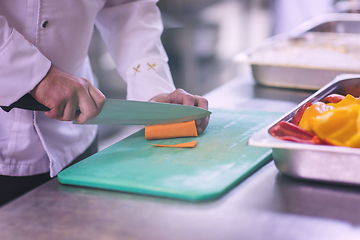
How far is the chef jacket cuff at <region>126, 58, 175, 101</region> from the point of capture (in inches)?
42.0

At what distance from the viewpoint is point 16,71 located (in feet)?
2.62

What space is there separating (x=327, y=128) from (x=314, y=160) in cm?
6

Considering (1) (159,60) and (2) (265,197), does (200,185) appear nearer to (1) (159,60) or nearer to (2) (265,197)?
(2) (265,197)

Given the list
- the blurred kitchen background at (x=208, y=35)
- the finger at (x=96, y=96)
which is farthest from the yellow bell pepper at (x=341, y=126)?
the blurred kitchen background at (x=208, y=35)

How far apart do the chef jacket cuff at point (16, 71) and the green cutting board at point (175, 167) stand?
0.20 metres

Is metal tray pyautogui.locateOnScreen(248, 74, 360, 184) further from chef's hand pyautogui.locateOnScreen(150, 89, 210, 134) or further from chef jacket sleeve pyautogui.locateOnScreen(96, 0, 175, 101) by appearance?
chef jacket sleeve pyautogui.locateOnScreen(96, 0, 175, 101)

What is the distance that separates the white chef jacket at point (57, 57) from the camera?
805mm

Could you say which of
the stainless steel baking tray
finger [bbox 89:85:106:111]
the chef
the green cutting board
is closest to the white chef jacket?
the chef

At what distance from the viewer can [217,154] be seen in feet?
2.62

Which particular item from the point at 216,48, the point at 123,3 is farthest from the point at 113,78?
the point at 123,3

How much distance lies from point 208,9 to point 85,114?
398 cm

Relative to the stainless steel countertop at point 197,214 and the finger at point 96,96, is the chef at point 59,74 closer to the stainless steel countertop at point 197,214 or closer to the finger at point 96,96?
the finger at point 96,96

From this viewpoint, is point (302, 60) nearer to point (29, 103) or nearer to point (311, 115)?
point (311, 115)

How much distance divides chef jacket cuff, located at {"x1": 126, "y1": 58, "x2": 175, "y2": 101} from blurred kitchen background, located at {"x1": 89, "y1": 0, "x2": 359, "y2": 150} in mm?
1784
